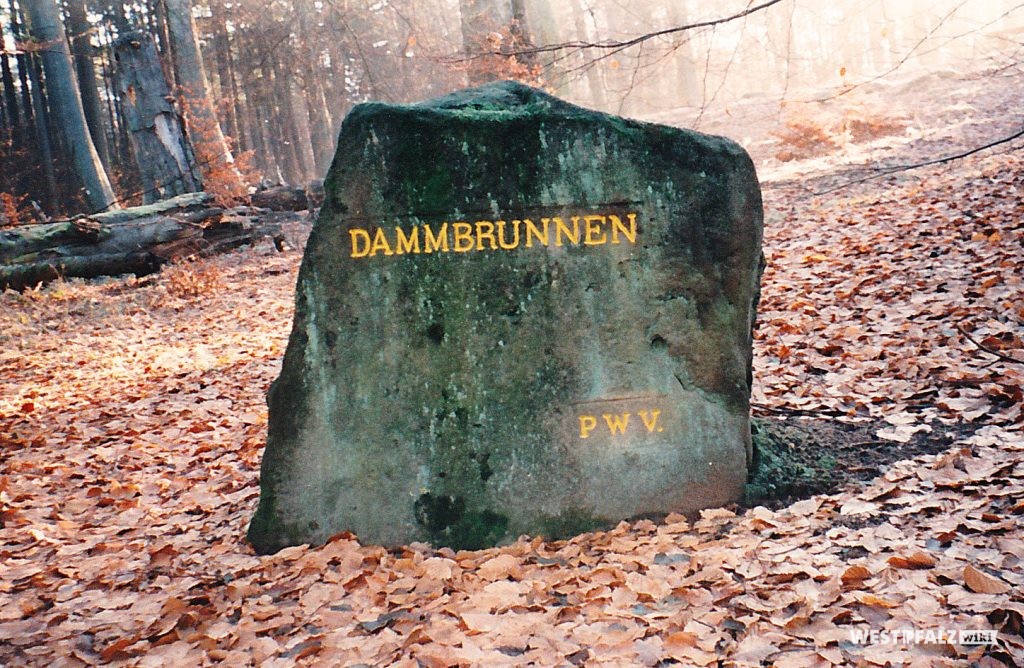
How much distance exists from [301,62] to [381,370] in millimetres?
24119

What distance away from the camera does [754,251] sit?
11.5 feet

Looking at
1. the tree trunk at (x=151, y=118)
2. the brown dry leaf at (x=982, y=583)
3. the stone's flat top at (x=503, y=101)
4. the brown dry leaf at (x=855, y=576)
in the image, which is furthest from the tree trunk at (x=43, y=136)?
the brown dry leaf at (x=982, y=583)

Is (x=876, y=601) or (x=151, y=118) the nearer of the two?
(x=876, y=601)

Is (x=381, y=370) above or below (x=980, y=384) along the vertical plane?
above

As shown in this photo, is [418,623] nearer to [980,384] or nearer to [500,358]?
[500,358]

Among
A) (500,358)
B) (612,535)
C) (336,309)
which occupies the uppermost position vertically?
(336,309)

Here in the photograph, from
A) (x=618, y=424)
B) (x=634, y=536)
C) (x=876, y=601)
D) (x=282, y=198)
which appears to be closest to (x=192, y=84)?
(x=282, y=198)

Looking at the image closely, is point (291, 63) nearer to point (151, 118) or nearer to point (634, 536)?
point (151, 118)

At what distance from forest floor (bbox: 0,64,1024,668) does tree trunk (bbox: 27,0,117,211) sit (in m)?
7.63

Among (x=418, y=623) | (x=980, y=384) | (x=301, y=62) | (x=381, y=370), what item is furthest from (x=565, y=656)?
(x=301, y=62)

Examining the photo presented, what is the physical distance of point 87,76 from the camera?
19.8m

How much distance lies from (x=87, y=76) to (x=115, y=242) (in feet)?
42.2

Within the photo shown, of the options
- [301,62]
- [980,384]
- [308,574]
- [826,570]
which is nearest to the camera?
[826,570]

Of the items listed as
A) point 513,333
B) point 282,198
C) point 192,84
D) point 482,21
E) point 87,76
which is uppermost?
point 87,76
